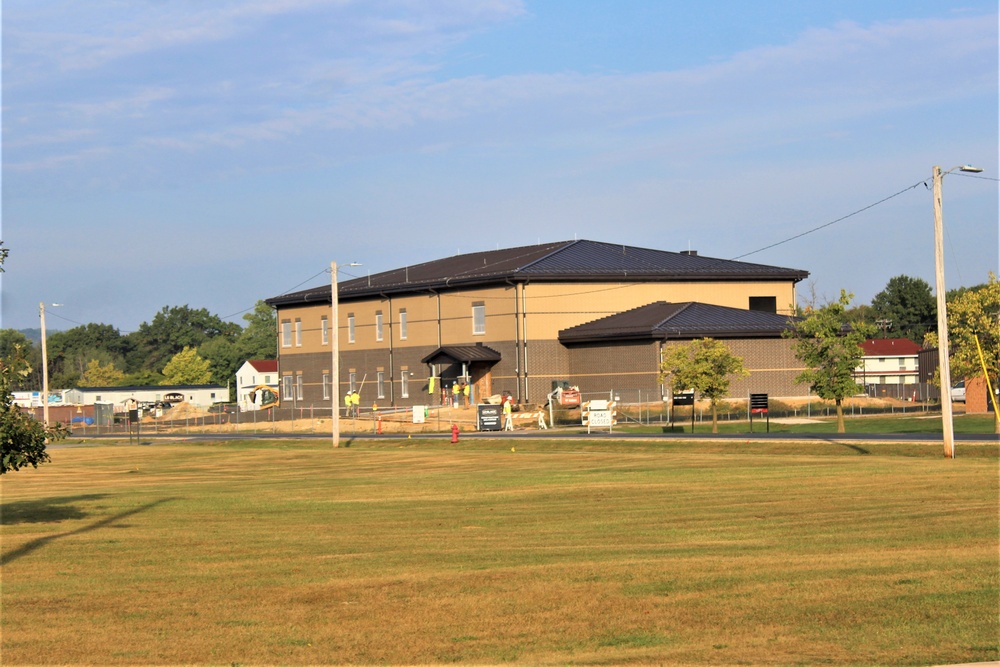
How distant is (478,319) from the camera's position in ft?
274

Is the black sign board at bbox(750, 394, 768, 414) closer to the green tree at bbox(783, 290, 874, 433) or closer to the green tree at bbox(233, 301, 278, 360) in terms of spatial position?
the green tree at bbox(783, 290, 874, 433)

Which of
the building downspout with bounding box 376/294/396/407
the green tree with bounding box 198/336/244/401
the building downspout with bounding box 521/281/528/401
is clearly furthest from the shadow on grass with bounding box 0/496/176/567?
the green tree with bounding box 198/336/244/401

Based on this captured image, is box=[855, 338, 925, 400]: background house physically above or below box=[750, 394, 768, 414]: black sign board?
above

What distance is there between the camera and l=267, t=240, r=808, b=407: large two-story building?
76.2m

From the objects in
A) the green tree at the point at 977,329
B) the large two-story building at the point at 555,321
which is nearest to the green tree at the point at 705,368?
the green tree at the point at 977,329

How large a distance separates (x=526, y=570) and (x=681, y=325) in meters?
58.9

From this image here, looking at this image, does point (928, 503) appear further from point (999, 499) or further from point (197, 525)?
point (197, 525)

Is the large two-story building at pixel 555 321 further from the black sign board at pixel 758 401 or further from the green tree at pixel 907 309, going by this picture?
the green tree at pixel 907 309

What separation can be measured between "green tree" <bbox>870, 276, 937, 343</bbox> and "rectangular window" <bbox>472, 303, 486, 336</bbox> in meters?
84.3

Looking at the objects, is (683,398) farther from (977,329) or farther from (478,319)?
(478,319)

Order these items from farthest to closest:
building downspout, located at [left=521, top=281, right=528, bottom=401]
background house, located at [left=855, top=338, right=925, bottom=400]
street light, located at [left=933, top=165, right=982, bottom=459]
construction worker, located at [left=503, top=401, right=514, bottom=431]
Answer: background house, located at [left=855, top=338, right=925, bottom=400], building downspout, located at [left=521, top=281, right=528, bottom=401], construction worker, located at [left=503, top=401, right=514, bottom=431], street light, located at [left=933, top=165, right=982, bottom=459]

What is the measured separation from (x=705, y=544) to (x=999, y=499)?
7.36 meters

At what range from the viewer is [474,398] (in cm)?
8262

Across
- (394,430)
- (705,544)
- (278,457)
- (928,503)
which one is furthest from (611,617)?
(394,430)
